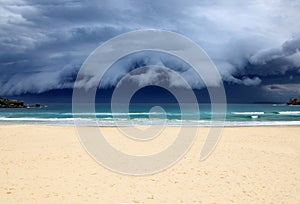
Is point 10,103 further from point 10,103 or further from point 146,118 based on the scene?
point 146,118

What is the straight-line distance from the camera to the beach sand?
6711 millimetres

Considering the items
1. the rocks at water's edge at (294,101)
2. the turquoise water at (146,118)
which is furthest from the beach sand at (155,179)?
the rocks at water's edge at (294,101)

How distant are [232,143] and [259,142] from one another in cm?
164

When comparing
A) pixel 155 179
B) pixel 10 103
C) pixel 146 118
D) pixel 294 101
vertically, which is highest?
pixel 10 103

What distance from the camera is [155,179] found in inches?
324

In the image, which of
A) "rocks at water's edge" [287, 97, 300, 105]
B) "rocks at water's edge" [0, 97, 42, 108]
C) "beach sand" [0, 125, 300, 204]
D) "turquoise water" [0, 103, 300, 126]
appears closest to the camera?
"beach sand" [0, 125, 300, 204]

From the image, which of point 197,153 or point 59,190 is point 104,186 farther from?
point 197,153

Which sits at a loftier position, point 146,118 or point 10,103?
point 10,103

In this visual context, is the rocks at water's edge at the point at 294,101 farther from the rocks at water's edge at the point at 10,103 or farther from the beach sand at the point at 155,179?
the beach sand at the point at 155,179

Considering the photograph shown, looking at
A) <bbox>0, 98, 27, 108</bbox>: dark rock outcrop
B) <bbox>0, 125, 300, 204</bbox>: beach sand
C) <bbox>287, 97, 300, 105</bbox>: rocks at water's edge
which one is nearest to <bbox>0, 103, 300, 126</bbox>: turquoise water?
<bbox>0, 125, 300, 204</bbox>: beach sand

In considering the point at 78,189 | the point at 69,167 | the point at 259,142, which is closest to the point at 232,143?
the point at 259,142

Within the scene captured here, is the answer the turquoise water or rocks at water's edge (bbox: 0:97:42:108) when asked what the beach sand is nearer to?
the turquoise water

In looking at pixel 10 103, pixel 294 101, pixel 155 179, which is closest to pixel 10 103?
pixel 10 103

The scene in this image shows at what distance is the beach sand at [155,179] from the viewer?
6.71 m
